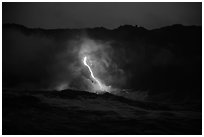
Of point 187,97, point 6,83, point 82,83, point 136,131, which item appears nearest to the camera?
point 136,131

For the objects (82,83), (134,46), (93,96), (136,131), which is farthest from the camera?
(134,46)

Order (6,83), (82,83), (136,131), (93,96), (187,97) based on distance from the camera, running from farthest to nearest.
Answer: (6,83)
(82,83)
(187,97)
(93,96)
(136,131)

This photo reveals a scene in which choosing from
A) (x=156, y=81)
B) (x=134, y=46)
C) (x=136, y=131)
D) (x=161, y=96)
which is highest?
(x=134, y=46)

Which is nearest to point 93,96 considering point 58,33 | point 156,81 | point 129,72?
point 129,72

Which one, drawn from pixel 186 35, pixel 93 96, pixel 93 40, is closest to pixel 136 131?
pixel 93 96

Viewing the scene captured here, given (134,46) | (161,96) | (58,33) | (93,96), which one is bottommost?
(93,96)

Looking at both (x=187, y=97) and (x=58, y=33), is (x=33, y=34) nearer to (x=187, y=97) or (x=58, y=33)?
(x=58, y=33)

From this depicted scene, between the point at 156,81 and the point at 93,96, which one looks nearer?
the point at 93,96

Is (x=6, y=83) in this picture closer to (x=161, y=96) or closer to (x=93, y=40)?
(x=93, y=40)

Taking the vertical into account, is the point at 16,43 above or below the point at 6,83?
above
